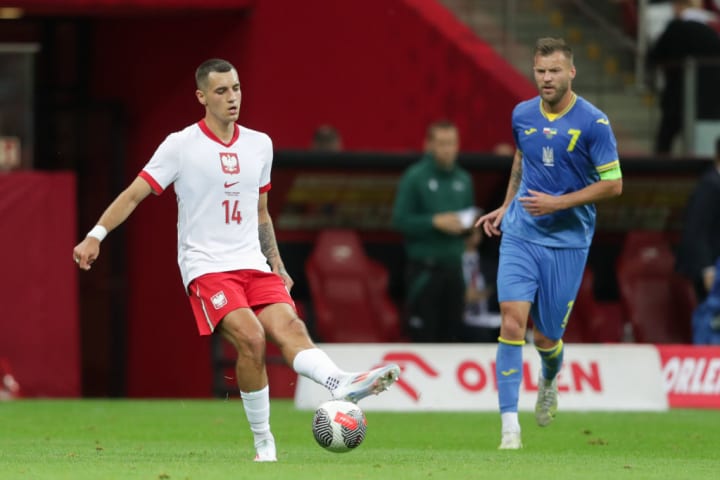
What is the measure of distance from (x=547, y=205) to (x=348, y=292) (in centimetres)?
794

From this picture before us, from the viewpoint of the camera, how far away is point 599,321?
19672mm

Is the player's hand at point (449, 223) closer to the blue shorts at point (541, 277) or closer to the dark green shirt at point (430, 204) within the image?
the dark green shirt at point (430, 204)

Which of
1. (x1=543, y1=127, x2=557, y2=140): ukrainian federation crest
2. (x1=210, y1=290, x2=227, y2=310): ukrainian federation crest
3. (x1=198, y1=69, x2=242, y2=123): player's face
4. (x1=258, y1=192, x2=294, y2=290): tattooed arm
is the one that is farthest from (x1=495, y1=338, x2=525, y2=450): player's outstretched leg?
(x1=198, y1=69, x2=242, y2=123): player's face

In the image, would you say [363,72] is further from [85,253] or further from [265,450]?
[85,253]

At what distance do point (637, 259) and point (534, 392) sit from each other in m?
4.72

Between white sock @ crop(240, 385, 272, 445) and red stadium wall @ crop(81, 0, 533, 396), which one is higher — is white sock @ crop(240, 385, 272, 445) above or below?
below

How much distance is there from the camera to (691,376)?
15992 mm

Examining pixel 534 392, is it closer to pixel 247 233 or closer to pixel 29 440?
pixel 29 440

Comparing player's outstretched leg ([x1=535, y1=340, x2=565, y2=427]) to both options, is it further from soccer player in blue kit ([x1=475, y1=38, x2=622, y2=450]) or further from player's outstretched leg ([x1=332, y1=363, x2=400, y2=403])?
player's outstretched leg ([x1=332, y1=363, x2=400, y2=403])

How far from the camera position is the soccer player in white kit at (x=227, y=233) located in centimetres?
943

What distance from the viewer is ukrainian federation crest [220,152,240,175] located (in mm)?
9648

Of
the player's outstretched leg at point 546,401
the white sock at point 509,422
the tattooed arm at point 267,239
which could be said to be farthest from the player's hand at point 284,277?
the player's outstretched leg at point 546,401

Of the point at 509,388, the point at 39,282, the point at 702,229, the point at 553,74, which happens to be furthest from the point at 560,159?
the point at 39,282

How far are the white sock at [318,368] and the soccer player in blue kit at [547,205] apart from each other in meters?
2.12
